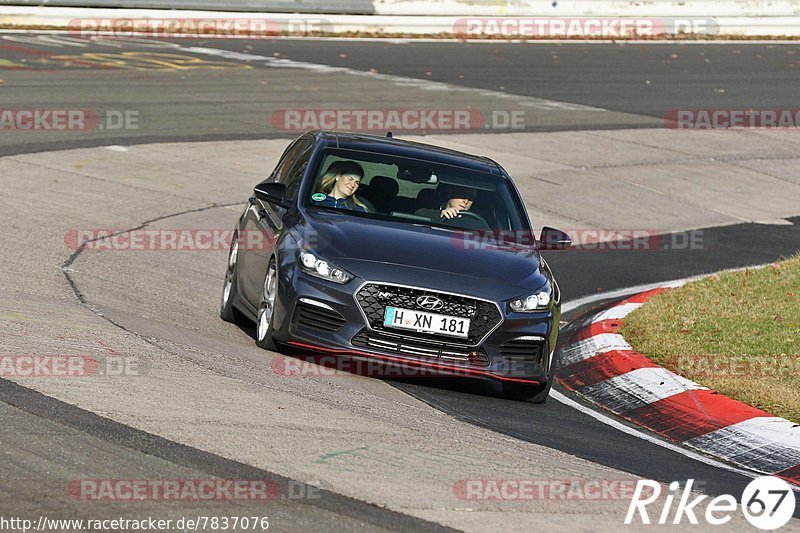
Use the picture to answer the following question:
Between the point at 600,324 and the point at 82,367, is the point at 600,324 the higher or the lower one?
the lower one

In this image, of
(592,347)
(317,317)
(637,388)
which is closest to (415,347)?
(317,317)

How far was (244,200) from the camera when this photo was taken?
16.0 metres

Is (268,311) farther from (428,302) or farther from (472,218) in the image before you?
(472,218)

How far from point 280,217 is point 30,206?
A: 481cm

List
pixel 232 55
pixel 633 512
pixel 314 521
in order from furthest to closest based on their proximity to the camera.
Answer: pixel 232 55, pixel 633 512, pixel 314 521

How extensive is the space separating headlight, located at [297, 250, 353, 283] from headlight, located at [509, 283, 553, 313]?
1.08 m

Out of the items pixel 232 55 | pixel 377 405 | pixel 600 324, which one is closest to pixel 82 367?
pixel 377 405

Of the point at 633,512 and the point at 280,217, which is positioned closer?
the point at 633,512

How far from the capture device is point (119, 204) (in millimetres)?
14781

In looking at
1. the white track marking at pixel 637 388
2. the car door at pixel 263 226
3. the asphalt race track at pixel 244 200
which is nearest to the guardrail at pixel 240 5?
the asphalt race track at pixel 244 200

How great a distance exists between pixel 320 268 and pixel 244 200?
23.8 ft

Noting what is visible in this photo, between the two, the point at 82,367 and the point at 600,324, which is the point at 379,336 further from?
the point at 600,324

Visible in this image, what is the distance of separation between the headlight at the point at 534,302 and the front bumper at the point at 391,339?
0.14 feet

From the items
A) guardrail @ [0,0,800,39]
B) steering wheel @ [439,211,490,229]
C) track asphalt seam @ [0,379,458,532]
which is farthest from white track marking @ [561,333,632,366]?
guardrail @ [0,0,800,39]
